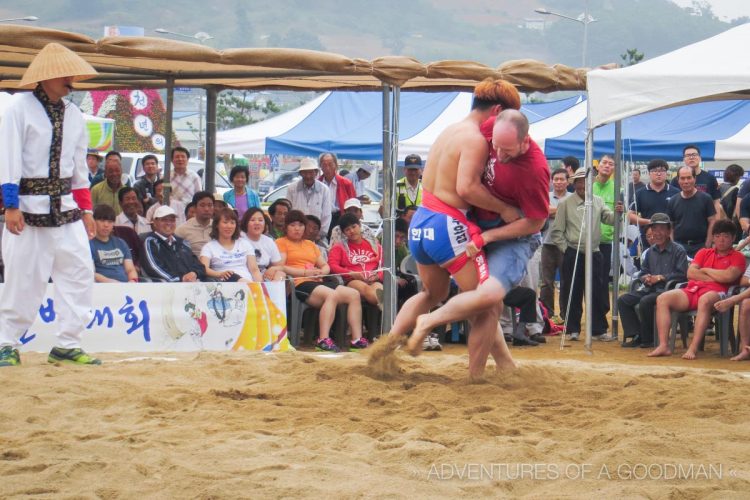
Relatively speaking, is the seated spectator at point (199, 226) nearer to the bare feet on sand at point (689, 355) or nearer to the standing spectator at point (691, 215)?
the bare feet on sand at point (689, 355)

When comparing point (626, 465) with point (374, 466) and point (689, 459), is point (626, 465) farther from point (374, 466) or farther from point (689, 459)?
point (374, 466)

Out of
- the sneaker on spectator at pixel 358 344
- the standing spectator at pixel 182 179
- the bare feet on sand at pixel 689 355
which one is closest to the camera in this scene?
the bare feet on sand at pixel 689 355

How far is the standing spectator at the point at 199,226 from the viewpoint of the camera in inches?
415

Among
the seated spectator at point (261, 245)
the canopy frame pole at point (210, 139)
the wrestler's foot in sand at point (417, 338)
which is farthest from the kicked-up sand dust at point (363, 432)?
the canopy frame pole at point (210, 139)

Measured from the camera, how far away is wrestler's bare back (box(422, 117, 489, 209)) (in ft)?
20.3

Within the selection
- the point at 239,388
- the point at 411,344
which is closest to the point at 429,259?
the point at 411,344

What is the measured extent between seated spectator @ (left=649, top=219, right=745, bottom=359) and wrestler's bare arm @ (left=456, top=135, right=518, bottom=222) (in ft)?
14.6

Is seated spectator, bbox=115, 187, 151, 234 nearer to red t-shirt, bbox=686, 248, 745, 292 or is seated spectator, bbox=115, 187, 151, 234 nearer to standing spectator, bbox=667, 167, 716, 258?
red t-shirt, bbox=686, 248, 745, 292

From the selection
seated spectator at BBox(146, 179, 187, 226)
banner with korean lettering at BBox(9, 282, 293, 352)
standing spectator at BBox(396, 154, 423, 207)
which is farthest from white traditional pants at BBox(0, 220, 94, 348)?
standing spectator at BBox(396, 154, 423, 207)

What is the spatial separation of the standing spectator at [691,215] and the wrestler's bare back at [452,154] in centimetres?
618

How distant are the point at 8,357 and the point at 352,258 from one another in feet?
14.1

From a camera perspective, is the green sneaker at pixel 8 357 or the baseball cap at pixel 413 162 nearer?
the green sneaker at pixel 8 357

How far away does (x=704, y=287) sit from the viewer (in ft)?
33.1

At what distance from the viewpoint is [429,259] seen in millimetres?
6434
